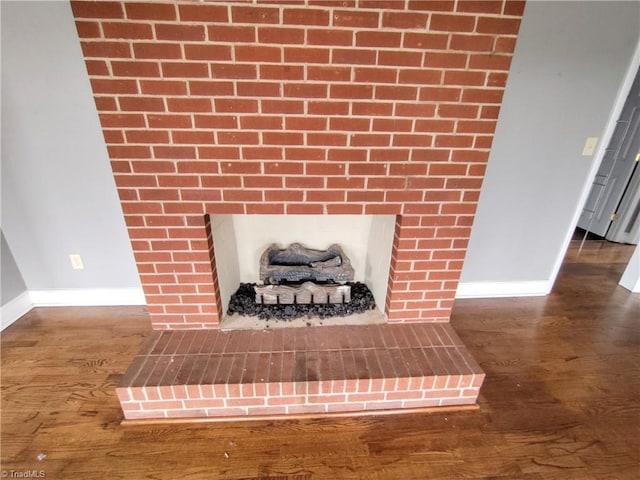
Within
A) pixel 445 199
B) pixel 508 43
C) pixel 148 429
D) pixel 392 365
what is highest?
pixel 508 43

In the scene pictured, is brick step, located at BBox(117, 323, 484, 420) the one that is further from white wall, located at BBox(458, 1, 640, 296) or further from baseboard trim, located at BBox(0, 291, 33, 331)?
baseboard trim, located at BBox(0, 291, 33, 331)

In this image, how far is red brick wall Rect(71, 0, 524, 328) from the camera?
119 cm

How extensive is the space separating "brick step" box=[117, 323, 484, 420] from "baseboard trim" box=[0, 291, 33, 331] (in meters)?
1.20

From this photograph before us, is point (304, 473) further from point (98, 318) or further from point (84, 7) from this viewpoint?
point (84, 7)

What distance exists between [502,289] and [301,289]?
1639mm

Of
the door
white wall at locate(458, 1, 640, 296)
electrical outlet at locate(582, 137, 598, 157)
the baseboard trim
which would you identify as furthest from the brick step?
the door

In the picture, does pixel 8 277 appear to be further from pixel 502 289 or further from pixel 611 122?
pixel 611 122

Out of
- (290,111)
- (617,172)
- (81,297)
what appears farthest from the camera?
(617,172)

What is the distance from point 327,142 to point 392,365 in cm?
108

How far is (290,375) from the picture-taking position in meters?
1.44

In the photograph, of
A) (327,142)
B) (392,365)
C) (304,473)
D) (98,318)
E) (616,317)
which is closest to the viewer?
(304,473)

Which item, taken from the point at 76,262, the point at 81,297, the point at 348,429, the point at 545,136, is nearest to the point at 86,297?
the point at 81,297

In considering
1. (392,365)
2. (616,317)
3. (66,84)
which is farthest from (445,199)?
(66,84)

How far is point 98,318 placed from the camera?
2.11 metres
